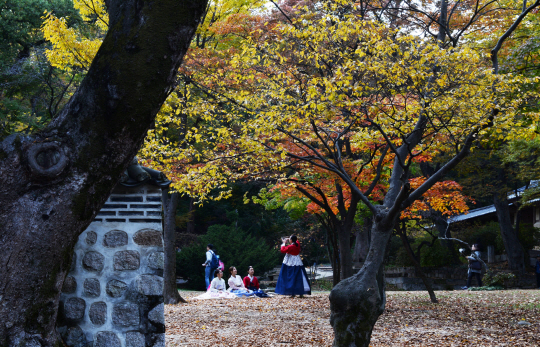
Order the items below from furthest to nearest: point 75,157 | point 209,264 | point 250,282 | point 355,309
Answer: point 209,264 → point 250,282 → point 355,309 → point 75,157

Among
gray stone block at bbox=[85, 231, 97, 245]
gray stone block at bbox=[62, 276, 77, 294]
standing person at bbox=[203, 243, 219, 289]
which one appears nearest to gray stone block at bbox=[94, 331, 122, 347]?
gray stone block at bbox=[62, 276, 77, 294]

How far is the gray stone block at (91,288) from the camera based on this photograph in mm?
4023

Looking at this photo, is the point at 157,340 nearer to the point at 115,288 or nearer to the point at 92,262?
the point at 115,288

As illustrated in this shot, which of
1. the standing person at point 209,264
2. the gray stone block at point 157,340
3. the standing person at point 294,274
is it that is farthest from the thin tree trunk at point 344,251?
the gray stone block at point 157,340

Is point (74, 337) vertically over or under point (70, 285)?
under

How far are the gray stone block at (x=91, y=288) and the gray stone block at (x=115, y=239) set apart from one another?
1.07ft

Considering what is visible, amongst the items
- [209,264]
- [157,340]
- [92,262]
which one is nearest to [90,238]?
[92,262]

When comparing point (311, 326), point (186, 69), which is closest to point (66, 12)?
point (186, 69)

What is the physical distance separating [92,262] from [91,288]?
0.22 metres

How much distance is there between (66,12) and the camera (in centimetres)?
1772

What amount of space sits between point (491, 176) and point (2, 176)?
63.1ft

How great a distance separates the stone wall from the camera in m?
4.00

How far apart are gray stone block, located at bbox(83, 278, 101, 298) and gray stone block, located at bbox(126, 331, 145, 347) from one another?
17.4 inches

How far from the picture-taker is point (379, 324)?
744 centimetres
